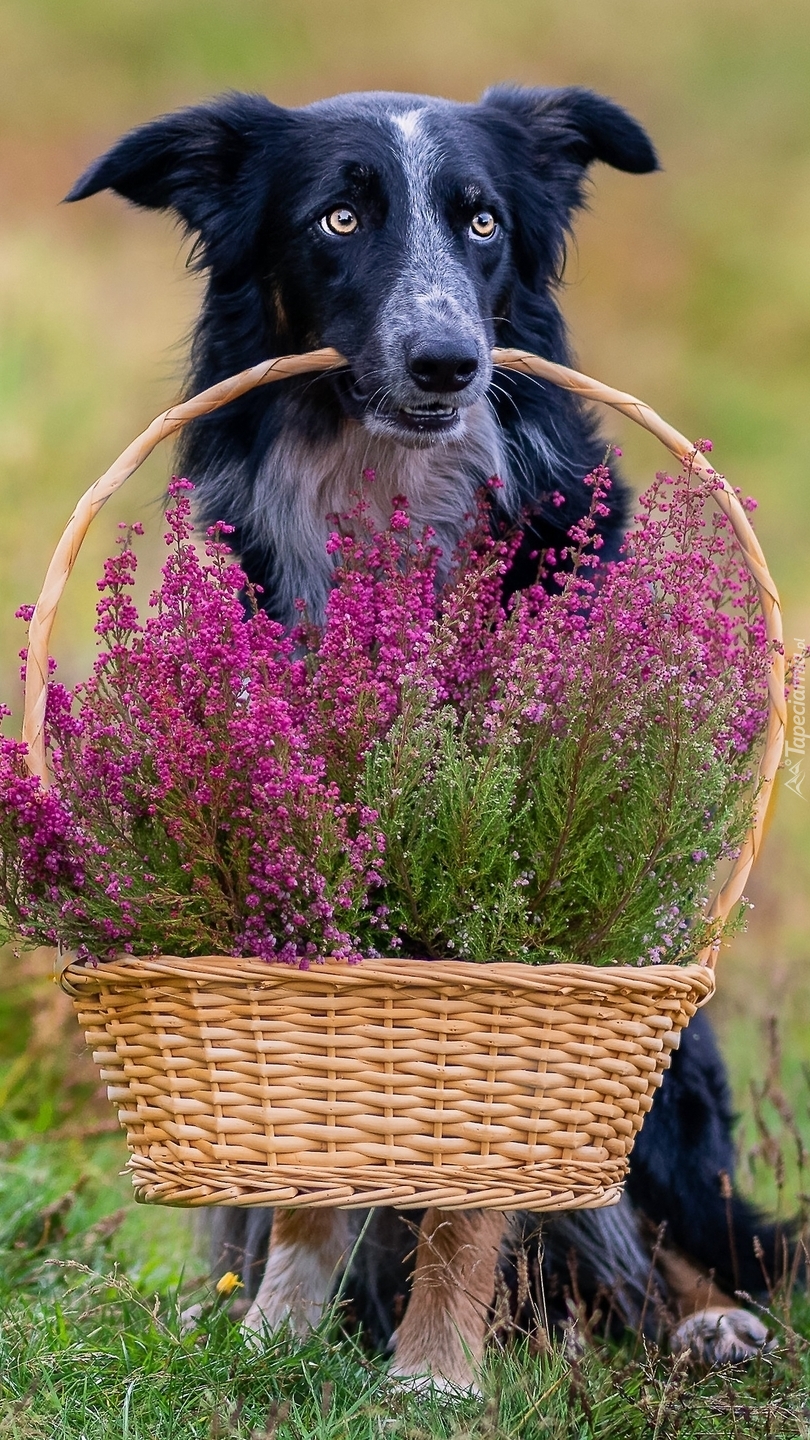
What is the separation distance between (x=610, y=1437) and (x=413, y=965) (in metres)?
0.73

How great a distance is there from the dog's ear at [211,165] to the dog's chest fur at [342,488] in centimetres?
44

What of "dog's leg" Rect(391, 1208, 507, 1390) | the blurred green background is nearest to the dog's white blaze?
"dog's leg" Rect(391, 1208, 507, 1390)

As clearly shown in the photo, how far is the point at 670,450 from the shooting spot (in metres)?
2.08

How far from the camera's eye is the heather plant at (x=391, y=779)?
177 cm

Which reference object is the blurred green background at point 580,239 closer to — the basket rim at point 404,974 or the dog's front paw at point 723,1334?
the dog's front paw at point 723,1334

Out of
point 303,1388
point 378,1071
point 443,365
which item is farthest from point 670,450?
point 303,1388

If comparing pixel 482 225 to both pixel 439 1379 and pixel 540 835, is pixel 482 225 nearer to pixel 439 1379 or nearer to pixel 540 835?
pixel 540 835

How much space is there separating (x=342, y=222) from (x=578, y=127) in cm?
60

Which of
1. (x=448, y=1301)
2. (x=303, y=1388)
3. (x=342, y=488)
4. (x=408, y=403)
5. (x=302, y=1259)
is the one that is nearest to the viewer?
(x=303, y=1388)

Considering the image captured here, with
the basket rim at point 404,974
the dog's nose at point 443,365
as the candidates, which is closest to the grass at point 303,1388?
the basket rim at point 404,974

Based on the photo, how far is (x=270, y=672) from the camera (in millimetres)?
1908

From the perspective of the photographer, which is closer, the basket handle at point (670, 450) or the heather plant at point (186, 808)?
the heather plant at point (186, 808)

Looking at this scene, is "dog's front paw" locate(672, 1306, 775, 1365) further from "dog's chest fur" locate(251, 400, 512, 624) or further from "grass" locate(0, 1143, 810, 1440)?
"dog's chest fur" locate(251, 400, 512, 624)

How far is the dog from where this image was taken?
2.44 meters
